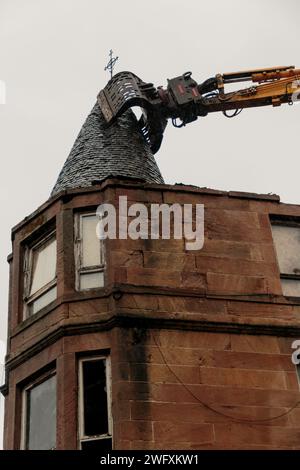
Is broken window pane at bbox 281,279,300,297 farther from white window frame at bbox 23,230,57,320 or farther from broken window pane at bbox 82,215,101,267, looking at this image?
white window frame at bbox 23,230,57,320

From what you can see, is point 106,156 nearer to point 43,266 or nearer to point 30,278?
point 43,266

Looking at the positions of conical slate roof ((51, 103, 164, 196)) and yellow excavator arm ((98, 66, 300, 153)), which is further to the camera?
yellow excavator arm ((98, 66, 300, 153))

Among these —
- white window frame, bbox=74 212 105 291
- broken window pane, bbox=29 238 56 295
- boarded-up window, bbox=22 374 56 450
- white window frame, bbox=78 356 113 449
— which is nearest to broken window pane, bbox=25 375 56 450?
boarded-up window, bbox=22 374 56 450

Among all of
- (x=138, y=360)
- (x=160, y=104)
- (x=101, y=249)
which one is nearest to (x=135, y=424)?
(x=138, y=360)

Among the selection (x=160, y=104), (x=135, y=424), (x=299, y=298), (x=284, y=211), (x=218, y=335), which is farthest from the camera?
(x=160, y=104)

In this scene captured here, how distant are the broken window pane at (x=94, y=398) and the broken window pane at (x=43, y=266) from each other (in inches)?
98.9

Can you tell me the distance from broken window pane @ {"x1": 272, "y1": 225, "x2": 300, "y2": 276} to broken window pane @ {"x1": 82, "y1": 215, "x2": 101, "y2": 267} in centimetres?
377

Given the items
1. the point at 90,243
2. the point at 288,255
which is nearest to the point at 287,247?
the point at 288,255

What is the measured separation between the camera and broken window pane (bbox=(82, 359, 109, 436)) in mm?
14117

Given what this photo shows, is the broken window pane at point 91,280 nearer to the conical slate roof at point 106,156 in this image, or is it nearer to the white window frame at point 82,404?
the white window frame at point 82,404

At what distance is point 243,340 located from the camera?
605 inches
